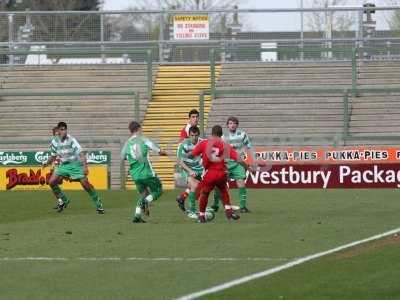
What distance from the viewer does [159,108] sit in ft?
125

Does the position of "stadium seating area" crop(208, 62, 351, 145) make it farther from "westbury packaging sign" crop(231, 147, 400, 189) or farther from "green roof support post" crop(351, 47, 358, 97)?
"westbury packaging sign" crop(231, 147, 400, 189)

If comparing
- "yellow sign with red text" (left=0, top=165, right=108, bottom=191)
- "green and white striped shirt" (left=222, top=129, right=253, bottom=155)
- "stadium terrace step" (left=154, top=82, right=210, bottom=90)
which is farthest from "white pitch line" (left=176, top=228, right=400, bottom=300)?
"stadium terrace step" (left=154, top=82, right=210, bottom=90)

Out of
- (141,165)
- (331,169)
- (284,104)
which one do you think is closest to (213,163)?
(141,165)

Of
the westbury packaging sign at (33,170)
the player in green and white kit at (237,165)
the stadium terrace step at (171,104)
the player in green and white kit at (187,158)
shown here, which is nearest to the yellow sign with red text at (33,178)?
the westbury packaging sign at (33,170)

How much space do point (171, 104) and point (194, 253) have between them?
75.1 ft

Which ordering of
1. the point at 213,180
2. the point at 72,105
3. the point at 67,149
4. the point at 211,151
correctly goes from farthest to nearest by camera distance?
the point at 72,105, the point at 67,149, the point at 213,180, the point at 211,151

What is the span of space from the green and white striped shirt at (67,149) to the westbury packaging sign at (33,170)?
28.8ft

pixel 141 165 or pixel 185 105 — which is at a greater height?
pixel 185 105

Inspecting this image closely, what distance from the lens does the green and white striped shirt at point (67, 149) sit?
2477 cm

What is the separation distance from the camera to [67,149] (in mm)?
24797

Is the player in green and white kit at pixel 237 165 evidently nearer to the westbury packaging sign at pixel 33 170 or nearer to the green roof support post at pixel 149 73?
the westbury packaging sign at pixel 33 170

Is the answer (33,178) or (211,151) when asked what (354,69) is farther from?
(211,151)

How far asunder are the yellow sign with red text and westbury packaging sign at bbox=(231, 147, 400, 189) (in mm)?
3804

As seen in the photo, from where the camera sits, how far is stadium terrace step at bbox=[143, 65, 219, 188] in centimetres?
3512
